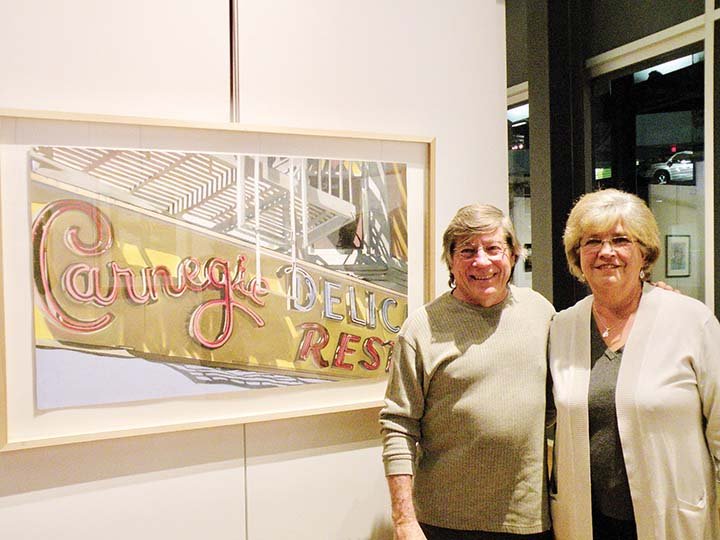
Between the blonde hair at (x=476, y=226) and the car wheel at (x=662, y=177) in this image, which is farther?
the car wheel at (x=662, y=177)

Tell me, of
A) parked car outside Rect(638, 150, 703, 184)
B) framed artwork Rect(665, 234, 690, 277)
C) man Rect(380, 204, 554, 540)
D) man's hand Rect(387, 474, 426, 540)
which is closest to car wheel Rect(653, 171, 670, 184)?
parked car outside Rect(638, 150, 703, 184)

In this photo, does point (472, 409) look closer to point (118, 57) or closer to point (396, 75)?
point (396, 75)

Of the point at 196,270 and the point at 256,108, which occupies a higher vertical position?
the point at 256,108

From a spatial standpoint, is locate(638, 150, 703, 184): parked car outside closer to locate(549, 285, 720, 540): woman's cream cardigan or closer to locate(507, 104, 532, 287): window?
locate(507, 104, 532, 287): window

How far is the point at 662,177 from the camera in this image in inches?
87.0

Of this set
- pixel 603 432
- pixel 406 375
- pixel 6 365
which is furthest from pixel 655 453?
pixel 6 365

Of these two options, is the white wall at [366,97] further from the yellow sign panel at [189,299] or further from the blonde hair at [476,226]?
the blonde hair at [476,226]

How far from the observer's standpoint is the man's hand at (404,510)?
136 cm

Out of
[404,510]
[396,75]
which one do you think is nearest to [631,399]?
[404,510]

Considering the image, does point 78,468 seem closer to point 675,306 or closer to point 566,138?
point 675,306

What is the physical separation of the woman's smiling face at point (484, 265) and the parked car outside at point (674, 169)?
3.34 ft

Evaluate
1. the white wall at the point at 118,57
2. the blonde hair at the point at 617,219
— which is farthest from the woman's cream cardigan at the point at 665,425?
the white wall at the point at 118,57

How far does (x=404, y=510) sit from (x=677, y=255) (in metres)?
1.40

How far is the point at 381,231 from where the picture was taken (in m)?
1.71
